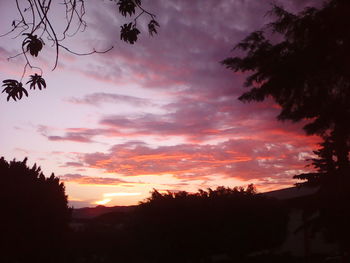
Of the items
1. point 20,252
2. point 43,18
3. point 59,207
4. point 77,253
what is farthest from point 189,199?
point 43,18

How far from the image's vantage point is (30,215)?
29750 millimetres

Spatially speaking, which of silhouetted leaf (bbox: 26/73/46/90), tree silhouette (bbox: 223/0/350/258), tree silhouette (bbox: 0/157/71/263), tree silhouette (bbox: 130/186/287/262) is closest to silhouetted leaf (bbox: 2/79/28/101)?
silhouetted leaf (bbox: 26/73/46/90)

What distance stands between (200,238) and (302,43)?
66.5 feet

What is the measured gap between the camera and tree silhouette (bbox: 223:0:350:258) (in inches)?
554

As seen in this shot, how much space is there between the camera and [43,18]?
5.43 m

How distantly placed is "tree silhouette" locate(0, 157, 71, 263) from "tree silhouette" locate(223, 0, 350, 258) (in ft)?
62.9

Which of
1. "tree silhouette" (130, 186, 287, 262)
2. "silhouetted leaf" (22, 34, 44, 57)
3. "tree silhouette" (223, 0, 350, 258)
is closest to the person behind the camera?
"silhouetted leaf" (22, 34, 44, 57)

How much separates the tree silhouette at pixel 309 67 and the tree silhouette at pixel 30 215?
19.2m

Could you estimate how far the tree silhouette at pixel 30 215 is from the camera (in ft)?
92.1

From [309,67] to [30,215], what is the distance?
75.8 ft

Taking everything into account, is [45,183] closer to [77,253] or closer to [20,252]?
[20,252]

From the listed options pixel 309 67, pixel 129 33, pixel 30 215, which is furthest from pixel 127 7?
pixel 30 215

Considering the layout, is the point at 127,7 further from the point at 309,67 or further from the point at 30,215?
the point at 30,215

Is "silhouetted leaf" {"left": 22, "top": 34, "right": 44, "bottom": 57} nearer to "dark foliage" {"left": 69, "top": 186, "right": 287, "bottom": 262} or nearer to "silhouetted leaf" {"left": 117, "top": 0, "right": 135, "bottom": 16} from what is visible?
"silhouetted leaf" {"left": 117, "top": 0, "right": 135, "bottom": 16}
